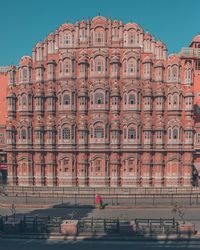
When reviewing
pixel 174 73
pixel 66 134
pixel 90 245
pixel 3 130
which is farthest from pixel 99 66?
pixel 90 245

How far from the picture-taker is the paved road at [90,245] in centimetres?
2041

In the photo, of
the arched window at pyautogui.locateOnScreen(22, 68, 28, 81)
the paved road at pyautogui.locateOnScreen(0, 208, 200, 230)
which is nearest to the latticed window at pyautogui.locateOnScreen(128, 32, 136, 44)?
the arched window at pyautogui.locateOnScreen(22, 68, 28, 81)

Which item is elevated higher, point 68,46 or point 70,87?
point 68,46

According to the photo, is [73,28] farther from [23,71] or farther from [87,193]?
[87,193]

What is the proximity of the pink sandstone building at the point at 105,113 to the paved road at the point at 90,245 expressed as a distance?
61.5 ft

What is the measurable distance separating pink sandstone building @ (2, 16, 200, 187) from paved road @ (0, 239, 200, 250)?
18.7m

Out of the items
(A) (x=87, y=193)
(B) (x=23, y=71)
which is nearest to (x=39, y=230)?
(A) (x=87, y=193)

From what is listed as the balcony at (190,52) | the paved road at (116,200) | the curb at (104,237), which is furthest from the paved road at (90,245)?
the balcony at (190,52)

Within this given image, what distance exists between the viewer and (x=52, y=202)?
33406 millimetres

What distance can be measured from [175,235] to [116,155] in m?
18.9

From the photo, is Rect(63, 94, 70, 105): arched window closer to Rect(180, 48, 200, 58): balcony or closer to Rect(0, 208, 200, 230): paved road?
Rect(0, 208, 200, 230): paved road

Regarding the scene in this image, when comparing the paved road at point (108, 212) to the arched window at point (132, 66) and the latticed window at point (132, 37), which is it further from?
the latticed window at point (132, 37)

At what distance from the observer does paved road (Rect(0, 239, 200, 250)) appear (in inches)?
803

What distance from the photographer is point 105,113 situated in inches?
1566
